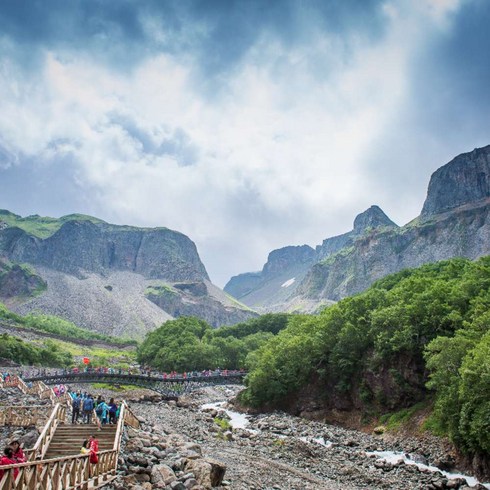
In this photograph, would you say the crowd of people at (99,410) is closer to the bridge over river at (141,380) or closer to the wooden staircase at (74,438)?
the wooden staircase at (74,438)

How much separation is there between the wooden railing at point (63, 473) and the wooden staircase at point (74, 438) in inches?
116

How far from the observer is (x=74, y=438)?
2227cm

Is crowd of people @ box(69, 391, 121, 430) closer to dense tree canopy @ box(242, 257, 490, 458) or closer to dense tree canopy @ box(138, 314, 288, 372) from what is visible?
dense tree canopy @ box(242, 257, 490, 458)

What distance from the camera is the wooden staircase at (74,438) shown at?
20766mm

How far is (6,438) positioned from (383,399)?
132 ft

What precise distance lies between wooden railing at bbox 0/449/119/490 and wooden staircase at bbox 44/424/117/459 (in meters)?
2.95

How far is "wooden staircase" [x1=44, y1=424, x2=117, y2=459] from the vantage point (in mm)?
20766

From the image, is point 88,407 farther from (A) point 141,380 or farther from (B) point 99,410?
(A) point 141,380

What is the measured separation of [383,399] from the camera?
165ft

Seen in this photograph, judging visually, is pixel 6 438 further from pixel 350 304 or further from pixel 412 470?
pixel 350 304

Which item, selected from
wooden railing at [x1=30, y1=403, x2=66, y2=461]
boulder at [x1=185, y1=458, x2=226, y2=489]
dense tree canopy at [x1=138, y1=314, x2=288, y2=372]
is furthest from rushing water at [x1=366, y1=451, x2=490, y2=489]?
→ dense tree canopy at [x1=138, y1=314, x2=288, y2=372]

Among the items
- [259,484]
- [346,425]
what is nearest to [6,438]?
[259,484]

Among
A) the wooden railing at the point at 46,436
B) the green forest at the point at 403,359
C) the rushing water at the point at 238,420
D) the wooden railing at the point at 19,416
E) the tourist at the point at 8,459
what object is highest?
the green forest at the point at 403,359

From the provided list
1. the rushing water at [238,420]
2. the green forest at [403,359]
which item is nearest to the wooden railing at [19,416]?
the rushing water at [238,420]
